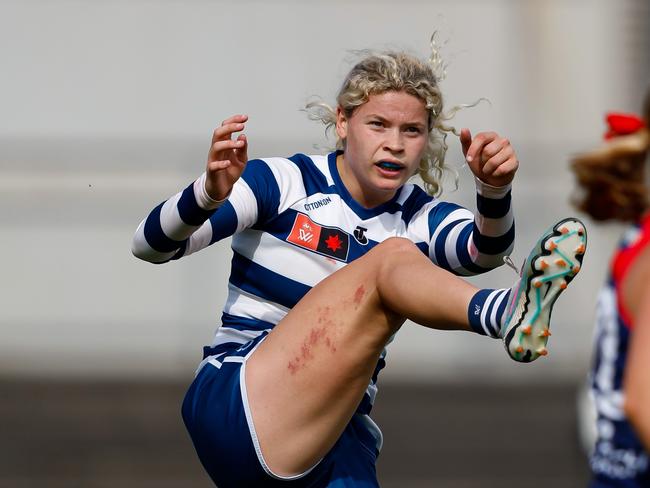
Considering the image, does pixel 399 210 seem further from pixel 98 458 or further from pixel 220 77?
pixel 220 77

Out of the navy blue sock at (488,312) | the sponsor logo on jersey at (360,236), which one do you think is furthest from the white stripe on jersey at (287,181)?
the navy blue sock at (488,312)

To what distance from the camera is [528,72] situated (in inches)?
320

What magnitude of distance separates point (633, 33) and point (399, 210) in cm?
533

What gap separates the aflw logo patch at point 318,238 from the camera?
3.38 meters

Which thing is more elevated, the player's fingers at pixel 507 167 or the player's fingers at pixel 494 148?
the player's fingers at pixel 494 148

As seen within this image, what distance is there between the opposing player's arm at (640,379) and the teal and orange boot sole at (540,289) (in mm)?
671

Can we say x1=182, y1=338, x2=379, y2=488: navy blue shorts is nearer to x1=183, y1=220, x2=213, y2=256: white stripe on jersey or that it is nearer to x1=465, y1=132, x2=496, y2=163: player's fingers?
x1=183, y1=220, x2=213, y2=256: white stripe on jersey

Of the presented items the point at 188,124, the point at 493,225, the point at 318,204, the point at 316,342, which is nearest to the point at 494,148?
the point at 493,225

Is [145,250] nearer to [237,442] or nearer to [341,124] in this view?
[237,442]

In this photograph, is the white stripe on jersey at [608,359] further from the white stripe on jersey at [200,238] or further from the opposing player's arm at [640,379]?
the white stripe on jersey at [200,238]

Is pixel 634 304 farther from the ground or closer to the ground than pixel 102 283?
farther from the ground

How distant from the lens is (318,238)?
11.1 feet

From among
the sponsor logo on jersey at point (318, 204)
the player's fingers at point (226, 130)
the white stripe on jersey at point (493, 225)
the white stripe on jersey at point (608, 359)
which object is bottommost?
the white stripe on jersey at point (493, 225)

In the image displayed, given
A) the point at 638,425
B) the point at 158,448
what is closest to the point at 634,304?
the point at 638,425
